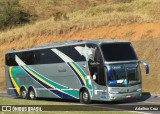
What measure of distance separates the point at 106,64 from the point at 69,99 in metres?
5.57

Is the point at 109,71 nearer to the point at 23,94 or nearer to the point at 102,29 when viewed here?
the point at 23,94

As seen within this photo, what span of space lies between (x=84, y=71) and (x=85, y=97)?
1.49 meters

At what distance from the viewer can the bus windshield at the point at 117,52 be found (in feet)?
77.9

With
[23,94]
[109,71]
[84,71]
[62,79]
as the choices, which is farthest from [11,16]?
[109,71]

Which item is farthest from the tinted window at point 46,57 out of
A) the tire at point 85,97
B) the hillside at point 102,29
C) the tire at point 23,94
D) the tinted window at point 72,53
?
the hillside at point 102,29

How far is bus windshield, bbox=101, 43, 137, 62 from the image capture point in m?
23.7

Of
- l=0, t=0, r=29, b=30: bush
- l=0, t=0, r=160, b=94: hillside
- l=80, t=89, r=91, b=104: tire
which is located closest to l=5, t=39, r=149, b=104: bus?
l=80, t=89, r=91, b=104: tire

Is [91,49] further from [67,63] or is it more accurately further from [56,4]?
[56,4]

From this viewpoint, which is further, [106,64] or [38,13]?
[38,13]

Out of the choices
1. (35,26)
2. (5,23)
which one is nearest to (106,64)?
(35,26)

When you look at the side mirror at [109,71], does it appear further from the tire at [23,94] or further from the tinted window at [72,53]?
the tire at [23,94]

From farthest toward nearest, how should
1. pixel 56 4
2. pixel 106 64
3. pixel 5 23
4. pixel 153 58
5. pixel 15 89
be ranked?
1. pixel 56 4
2. pixel 5 23
3. pixel 153 58
4. pixel 15 89
5. pixel 106 64

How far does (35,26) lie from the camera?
57125 mm

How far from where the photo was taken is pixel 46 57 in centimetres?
2805
